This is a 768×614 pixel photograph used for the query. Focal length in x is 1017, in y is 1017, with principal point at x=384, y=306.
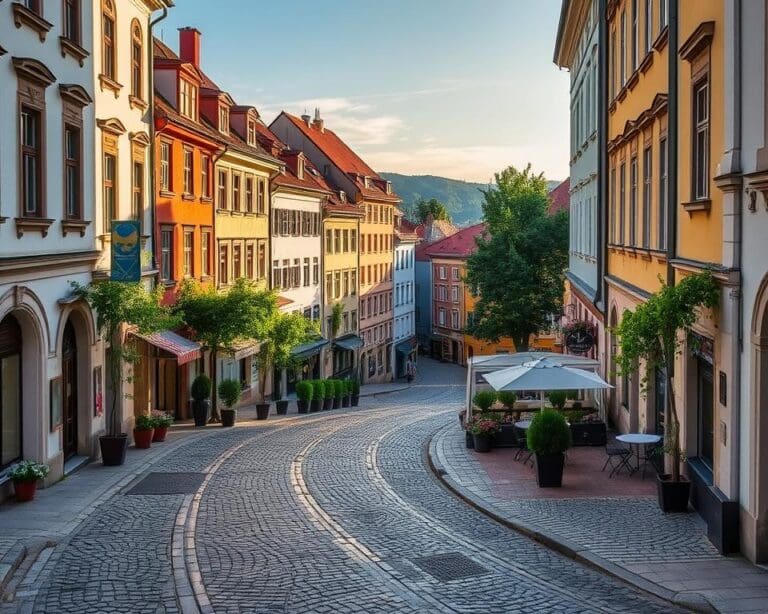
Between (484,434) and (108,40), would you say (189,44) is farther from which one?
(484,434)

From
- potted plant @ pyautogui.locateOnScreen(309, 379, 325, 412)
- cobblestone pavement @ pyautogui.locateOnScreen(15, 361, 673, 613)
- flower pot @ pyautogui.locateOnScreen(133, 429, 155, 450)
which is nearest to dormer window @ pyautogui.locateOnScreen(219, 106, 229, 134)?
potted plant @ pyautogui.locateOnScreen(309, 379, 325, 412)

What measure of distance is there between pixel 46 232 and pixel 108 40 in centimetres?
677

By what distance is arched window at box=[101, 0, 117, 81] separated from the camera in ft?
72.7

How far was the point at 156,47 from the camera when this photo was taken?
35.4 m

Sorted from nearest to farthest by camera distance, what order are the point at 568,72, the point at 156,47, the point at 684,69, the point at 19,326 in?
the point at 684,69 < the point at 19,326 < the point at 156,47 < the point at 568,72

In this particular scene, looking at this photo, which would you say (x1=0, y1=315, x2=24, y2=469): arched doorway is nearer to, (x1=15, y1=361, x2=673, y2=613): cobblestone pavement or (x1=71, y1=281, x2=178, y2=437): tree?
(x1=15, y1=361, x2=673, y2=613): cobblestone pavement

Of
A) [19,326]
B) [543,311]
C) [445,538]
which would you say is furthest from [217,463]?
[543,311]

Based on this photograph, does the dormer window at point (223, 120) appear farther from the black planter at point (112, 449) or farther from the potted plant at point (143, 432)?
the black planter at point (112, 449)

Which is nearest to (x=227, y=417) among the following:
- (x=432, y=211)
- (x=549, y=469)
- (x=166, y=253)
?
(x=166, y=253)

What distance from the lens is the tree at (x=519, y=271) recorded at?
2054 inches

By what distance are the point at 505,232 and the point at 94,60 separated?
3436 cm

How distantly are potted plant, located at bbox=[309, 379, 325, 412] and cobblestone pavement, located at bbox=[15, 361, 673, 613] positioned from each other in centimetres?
1800

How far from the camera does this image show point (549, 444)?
1716cm

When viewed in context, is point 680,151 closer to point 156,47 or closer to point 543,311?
point 156,47
